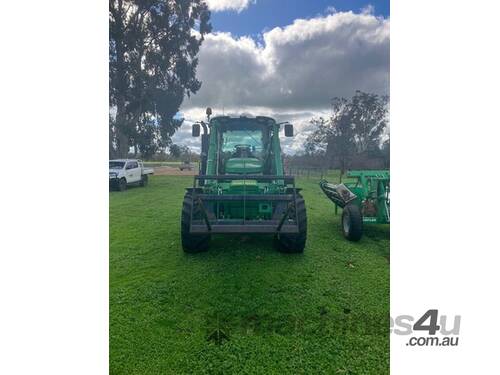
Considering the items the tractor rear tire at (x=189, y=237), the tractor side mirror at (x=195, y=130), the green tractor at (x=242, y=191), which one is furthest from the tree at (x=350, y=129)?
the tractor rear tire at (x=189, y=237)

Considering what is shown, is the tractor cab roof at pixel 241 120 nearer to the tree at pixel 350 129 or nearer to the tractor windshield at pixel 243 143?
the tractor windshield at pixel 243 143

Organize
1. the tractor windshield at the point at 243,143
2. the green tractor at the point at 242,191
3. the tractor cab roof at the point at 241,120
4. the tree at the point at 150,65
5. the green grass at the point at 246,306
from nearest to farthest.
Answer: the green grass at the point at 246,306
the green tractor at the point at 242,191
the tree at the point at 150,65
the tractor cab roof at the point at 241,120
the tractor windshield at the point at 243,143

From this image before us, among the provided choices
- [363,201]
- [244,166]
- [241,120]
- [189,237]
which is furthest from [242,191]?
[363,201]

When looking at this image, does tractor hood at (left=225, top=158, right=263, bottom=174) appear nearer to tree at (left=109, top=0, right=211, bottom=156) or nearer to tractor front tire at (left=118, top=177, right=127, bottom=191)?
tree at (left=109, top=0, right=211, bottom=156)

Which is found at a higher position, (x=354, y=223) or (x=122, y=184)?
(x=122, y=184)

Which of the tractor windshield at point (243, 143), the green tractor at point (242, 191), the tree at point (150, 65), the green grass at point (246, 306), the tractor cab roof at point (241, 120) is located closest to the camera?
the green grass at point (246, 306)

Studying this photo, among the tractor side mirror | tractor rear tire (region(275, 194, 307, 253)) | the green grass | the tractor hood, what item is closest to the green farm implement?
the green grass

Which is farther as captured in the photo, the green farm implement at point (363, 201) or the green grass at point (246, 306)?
the green farm implement at point (363, 201)

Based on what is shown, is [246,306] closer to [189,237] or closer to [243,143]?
[189,237]
